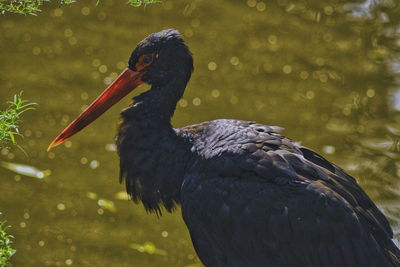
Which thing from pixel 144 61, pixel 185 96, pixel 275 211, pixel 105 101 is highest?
pixel 144 61

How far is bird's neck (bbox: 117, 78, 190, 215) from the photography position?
628cm

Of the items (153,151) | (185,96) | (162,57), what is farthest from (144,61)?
(185,96)

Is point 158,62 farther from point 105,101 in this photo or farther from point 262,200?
point 262,200

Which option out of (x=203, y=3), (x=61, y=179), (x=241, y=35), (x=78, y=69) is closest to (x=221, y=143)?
(x=61, y=179)

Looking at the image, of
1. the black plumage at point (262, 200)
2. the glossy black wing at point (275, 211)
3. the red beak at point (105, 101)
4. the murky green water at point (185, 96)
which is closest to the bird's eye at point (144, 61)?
the red beak at point (105, 101)

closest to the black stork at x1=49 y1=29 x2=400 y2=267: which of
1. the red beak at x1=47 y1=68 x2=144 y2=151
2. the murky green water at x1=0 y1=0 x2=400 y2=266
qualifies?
the red beak at x1=47 y1=68 x2=144 y2=151

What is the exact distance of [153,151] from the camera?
250 inches

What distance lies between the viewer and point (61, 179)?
27.0ft

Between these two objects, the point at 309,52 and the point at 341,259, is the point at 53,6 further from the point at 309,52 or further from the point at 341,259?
the point at 341,259

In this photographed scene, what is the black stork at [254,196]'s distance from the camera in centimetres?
569

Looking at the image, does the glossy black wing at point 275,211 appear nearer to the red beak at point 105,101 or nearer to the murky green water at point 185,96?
the red beak at point 105,101

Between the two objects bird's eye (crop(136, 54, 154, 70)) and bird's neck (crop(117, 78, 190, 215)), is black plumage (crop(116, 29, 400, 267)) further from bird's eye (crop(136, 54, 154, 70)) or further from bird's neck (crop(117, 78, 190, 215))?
bird's eye (crop(136, 54, 154, 70))

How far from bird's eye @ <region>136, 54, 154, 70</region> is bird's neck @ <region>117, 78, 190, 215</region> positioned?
18 cm

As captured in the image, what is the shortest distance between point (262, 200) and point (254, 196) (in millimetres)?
56
